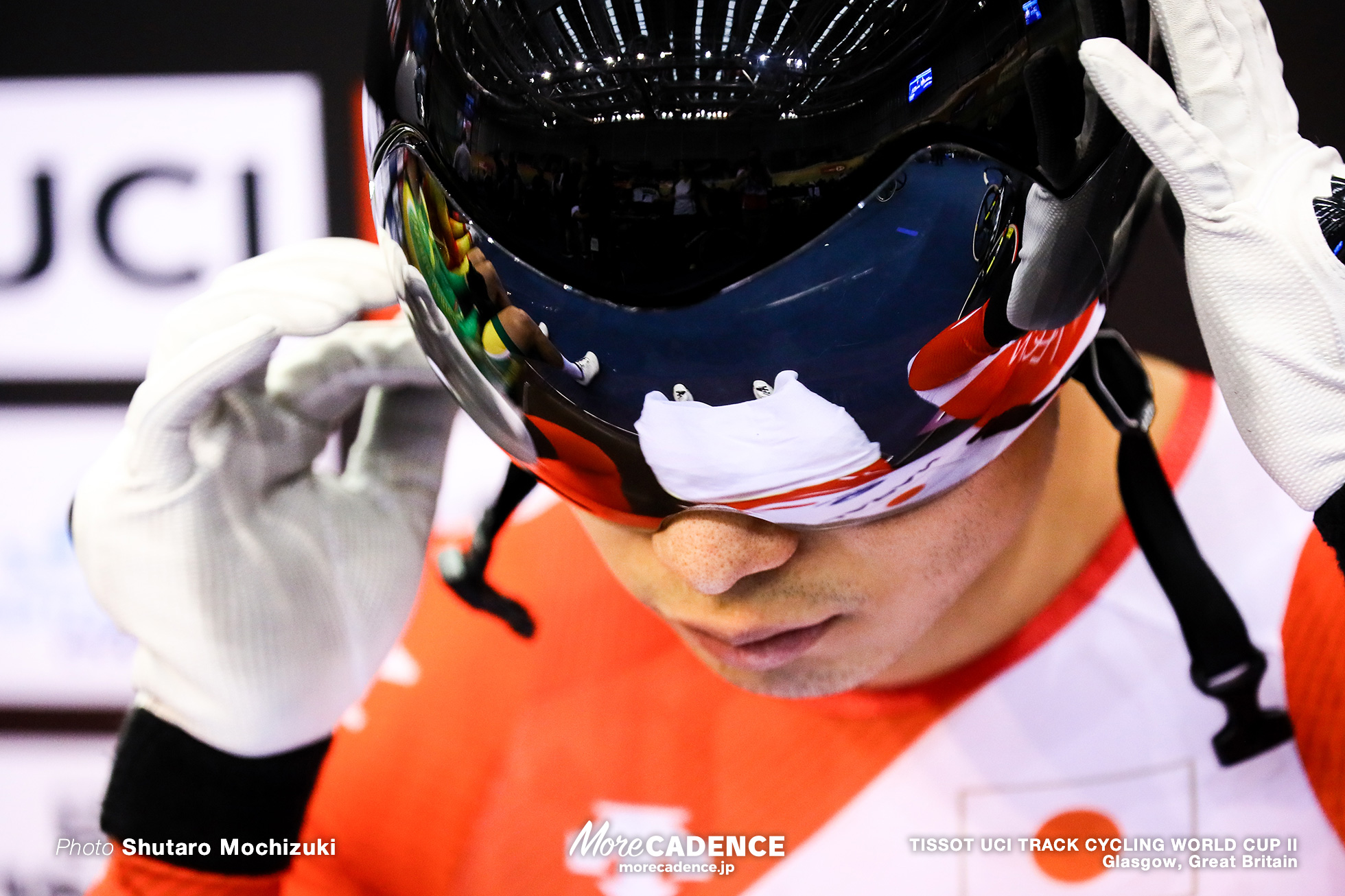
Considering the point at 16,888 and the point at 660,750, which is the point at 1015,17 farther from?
the point at 16,888

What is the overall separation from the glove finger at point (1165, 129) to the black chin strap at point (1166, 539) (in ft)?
0.70

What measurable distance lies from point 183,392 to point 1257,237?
618mm

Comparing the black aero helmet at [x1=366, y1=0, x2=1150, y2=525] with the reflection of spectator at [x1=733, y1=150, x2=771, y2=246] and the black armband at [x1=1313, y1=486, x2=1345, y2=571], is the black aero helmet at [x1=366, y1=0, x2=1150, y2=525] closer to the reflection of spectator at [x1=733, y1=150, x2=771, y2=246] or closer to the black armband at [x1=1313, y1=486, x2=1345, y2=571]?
the reflection of spectator at [x1=733, y1=150, x2=771, y2=246]

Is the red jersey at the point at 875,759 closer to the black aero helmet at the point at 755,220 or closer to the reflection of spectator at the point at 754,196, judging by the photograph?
the black aero helmet at the point at 755,220

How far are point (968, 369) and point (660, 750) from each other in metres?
0.57

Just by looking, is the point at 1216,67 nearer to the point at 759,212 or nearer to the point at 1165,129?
the point at 1165,129

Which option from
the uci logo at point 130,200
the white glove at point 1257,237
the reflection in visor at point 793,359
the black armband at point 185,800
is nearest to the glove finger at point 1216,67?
the white glove at point 1257,237

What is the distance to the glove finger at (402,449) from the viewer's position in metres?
0.90

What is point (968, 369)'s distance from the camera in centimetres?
54

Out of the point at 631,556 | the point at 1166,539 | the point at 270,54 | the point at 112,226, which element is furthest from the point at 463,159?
the point at 112,226

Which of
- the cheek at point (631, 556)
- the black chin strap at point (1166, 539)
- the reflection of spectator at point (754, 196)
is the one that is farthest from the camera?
the black chin strap at point (1166, 539)

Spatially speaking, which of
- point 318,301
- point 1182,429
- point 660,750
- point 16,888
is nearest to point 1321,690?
point 1182,429

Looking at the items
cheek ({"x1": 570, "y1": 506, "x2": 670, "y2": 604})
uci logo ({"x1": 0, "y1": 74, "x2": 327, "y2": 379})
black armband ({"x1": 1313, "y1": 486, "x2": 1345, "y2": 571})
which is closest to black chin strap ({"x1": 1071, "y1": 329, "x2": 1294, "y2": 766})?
black armband ({"x1": 1313, "y1": 486, "x2": 1345, "y2": 571})

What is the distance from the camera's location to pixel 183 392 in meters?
0.76
